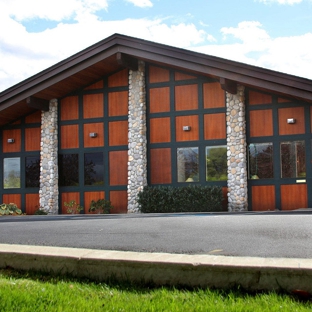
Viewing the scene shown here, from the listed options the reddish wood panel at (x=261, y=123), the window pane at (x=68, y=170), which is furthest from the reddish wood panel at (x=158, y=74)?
the window pane at (x=68, y=170)

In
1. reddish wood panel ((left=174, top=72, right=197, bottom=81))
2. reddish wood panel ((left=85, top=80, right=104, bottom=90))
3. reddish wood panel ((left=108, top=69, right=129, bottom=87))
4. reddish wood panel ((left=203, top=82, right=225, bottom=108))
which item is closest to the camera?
reddish wood panel ((left=203, top=82, right=225, bottom=108))

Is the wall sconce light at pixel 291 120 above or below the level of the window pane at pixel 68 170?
above

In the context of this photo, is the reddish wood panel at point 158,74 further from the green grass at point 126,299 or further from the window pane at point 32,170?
the green grass at point 126,299

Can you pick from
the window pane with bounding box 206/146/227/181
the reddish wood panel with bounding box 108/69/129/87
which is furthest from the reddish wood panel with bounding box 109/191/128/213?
the reddish wood panel with bounding box 108/69/129/87

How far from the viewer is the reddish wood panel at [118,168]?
20.7 metres

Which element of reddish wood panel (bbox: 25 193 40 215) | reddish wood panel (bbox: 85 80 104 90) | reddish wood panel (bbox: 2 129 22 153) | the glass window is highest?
reddish wood panel (bbox: 85 80 104 90)

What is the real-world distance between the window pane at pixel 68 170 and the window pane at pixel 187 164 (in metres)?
4.66

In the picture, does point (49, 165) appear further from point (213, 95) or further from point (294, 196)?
point (294, 196)

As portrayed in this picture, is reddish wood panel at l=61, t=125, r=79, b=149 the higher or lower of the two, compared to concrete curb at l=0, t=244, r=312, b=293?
higher

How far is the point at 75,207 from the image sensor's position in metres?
21.4

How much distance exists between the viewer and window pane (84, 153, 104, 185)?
833 inches

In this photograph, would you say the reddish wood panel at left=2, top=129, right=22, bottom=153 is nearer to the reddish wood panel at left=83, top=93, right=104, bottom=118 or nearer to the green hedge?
the reddish wood panel at left=83, top=93, right=104, bottom=118

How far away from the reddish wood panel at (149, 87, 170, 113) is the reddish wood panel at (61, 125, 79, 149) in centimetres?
366

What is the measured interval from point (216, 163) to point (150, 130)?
3.07m
